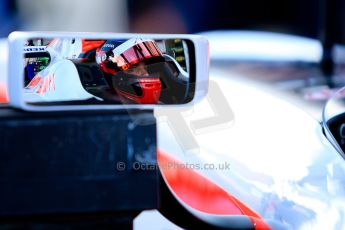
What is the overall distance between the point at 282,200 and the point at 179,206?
332mm

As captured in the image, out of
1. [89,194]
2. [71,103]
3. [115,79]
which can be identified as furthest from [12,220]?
[115,79]

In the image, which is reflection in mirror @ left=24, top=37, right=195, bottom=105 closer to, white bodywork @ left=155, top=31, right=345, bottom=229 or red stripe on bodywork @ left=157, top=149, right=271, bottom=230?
white bodywork @ left=155, top=31, right=345, bottom=229

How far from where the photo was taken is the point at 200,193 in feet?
5.57

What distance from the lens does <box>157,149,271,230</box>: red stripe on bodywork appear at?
1668mm

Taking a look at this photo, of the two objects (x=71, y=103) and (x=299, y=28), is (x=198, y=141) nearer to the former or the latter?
(x=71, y=103)

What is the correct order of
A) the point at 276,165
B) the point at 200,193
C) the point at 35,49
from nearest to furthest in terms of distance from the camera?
the point at 35,49
the point at 200,193
the point at 276,165

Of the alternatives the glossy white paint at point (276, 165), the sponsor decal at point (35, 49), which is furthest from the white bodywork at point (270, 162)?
the sponsor decal at point (35, 49)

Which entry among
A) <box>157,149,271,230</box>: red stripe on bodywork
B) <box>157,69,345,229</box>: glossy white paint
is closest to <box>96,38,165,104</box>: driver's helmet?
<box>157,69,345,229</box>: glossy white paint

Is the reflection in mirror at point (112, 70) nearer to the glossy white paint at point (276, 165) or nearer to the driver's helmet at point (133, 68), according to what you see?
the driver's helmet at point (133, 68)

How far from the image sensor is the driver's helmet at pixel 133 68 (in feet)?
5.11

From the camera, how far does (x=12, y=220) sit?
1.34m

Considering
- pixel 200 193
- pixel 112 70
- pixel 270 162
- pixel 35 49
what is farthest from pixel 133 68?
pixel 270 162

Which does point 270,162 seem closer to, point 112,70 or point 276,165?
point 276,165

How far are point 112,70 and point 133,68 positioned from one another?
57 mm
